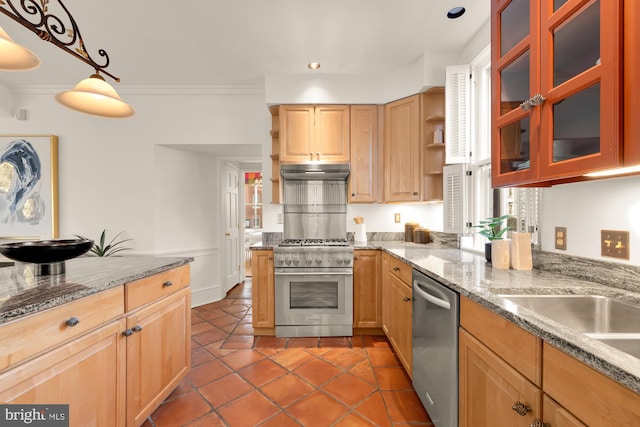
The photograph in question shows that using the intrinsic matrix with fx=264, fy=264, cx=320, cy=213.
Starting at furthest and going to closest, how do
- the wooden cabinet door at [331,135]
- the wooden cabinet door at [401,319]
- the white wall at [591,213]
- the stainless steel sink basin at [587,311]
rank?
the wooden cabinet door at [331,135] → the wooden cabinet door at [401,319] → the white wall at [591,213] → the stainless steel sink basin at [587,311]

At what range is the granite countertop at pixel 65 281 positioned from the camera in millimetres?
937

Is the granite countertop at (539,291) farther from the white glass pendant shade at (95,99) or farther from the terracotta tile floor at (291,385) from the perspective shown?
the white glass pendant shade at (95,99)

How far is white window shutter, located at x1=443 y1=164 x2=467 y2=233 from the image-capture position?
2344 mm

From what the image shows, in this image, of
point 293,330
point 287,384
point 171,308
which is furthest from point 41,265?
point 293,330

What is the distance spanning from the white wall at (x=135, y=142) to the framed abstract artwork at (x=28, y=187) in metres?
0.10

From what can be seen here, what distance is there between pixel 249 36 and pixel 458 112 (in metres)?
2.04

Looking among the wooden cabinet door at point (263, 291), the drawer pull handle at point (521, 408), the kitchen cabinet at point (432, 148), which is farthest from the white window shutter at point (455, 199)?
the wooden cabinet door at point (263, 291)

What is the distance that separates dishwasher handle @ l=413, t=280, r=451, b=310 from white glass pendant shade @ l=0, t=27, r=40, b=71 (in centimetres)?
228

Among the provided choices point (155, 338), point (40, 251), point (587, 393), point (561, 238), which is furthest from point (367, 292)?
point (40, 251)

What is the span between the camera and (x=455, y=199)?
2.42 m

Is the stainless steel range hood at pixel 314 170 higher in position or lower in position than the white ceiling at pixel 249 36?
lower

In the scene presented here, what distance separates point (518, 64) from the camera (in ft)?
4.24

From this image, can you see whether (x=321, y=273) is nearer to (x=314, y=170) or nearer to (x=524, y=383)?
(x=314, y=170)

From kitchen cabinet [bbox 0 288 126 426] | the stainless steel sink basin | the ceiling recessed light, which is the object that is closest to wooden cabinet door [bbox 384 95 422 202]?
the ceiling recessed light
